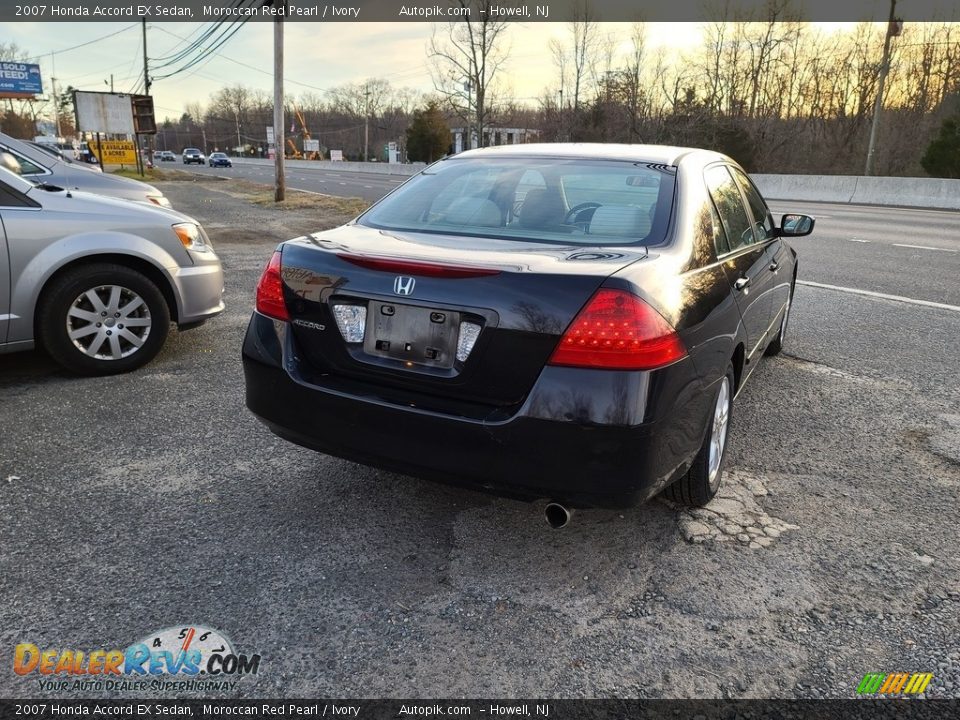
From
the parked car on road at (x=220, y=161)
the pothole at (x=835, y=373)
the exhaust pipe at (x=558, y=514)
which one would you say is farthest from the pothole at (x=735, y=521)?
the parked car on road at (x=220, y=161)

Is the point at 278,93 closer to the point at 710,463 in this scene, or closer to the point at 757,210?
the point at 757,210

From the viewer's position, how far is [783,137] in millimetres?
45812

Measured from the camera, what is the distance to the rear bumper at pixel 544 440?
2.24 meters

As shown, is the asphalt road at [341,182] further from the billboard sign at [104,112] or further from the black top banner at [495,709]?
the black top banner at [495,709]

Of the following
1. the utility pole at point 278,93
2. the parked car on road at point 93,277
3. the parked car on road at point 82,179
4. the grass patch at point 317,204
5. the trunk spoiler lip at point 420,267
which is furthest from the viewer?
the utility pole at point 278,93

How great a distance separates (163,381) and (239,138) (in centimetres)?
13881

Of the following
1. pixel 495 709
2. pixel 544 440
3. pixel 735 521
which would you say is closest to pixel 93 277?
pixel 544 440

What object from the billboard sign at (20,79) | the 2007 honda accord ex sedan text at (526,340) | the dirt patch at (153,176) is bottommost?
the dirt patch at (153,176)

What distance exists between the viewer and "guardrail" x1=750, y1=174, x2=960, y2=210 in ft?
76.9

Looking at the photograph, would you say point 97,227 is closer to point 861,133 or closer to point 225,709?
point 225,709

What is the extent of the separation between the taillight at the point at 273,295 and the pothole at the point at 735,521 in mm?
1894

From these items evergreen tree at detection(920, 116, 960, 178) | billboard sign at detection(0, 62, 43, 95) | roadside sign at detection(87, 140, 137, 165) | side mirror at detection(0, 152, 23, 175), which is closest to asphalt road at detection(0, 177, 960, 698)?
side mirror at detection(0, 152, 23, 175)

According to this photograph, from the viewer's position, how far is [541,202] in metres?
3.13

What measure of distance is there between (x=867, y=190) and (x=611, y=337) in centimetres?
2793
